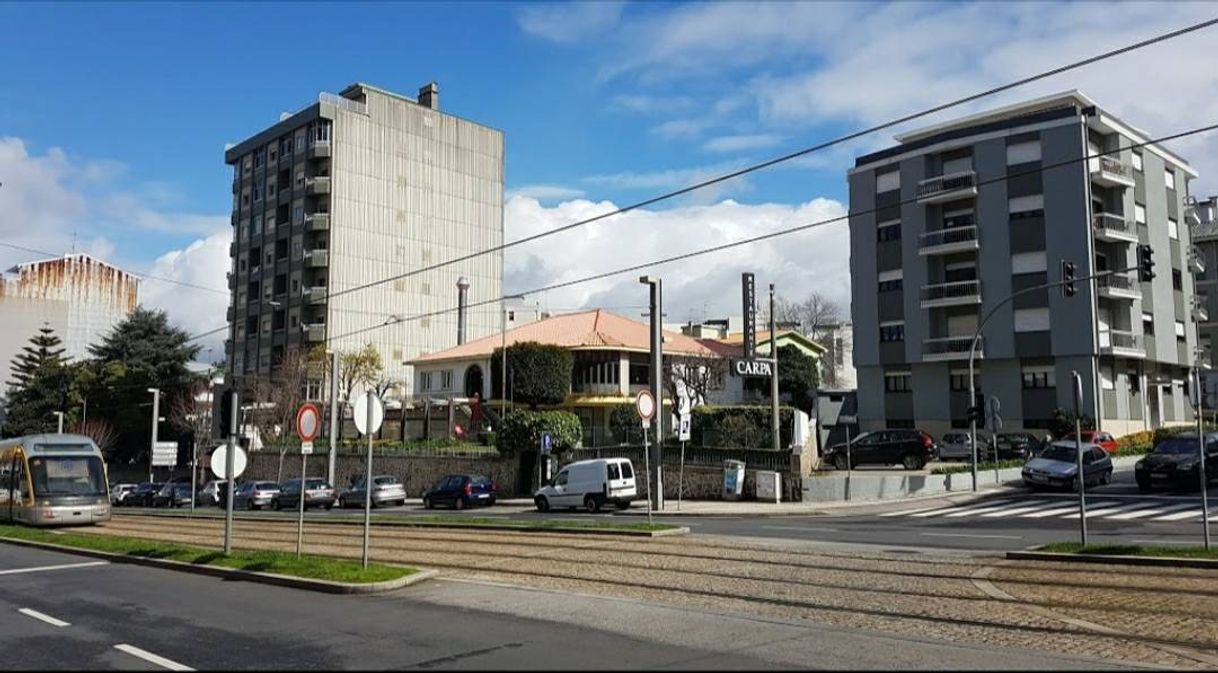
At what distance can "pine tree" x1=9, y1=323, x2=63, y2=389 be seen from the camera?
77.5 m

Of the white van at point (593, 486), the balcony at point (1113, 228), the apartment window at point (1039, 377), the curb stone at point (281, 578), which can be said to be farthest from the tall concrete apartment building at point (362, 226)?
the curb stone at point (281, 578)

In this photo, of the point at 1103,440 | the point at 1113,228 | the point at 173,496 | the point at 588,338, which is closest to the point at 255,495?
the point at 173,496

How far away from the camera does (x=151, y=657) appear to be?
27.5 ft

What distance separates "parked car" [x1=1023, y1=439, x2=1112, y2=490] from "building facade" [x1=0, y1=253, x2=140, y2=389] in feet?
255

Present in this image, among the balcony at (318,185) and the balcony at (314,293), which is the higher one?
the balcony at (318,185)

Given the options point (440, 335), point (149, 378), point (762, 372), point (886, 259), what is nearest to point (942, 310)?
point (886, 259)

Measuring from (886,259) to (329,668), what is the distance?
53.7 m

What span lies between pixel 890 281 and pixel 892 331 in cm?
304

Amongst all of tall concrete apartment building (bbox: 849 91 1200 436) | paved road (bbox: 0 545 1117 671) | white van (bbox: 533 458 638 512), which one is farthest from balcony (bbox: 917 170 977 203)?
paved road (bbox: 0 545 1117 671)

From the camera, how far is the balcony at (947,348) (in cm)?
5262

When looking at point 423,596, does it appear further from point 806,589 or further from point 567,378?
point 567,378

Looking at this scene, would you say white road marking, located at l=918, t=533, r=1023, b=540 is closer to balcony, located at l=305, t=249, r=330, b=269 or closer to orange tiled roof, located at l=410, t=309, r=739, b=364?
orange tiled roof, located at l=410, t=309, r=739, b=364

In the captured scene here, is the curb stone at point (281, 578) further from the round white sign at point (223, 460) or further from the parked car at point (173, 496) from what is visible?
the parked car at point (173, 496)

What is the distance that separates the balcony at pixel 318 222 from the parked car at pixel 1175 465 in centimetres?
5955
